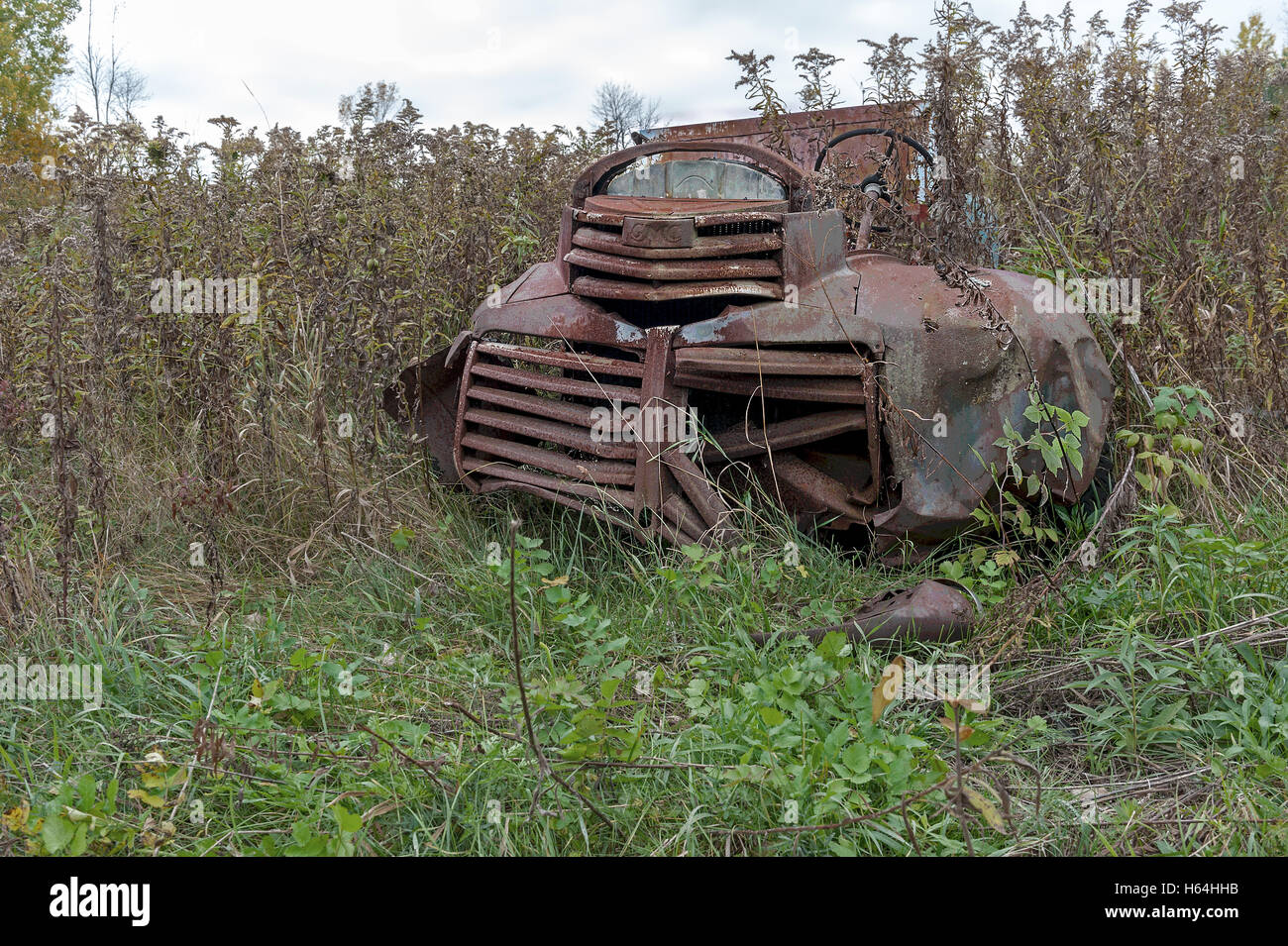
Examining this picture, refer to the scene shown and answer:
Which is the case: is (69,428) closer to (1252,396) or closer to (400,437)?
(400,437)

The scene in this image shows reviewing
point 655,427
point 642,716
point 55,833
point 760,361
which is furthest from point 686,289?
point 55,833

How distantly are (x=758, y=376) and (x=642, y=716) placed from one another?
1.36 metres

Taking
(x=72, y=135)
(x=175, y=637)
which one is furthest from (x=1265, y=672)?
(x=72, y=135)

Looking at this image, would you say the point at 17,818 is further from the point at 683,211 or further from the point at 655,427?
the point at 683,211

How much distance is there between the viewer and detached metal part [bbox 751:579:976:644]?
2707 millimetres

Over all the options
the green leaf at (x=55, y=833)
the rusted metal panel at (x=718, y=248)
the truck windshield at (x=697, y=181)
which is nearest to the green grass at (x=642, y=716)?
the green leaf at (x=55, y=833)

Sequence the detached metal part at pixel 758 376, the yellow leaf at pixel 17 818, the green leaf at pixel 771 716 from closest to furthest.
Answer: the yellow leaf at pixel 17 818 → the green leaf at pixel 771 716 → the detached metal part at pixel 758 376

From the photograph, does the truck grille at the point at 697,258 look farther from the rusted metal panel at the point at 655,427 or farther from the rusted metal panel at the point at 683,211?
the rusted metal panel at the point at 655,427

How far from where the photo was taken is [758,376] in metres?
3.19

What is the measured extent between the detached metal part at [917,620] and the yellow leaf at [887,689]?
0.34 ft

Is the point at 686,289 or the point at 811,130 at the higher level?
the point at 811,130

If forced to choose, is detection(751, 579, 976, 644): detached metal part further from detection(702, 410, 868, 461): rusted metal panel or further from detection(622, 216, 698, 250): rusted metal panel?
detection(622, 216, 698, 250): rusted metal panel

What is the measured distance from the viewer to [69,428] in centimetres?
314

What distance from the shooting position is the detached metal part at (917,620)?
2.71 metres
